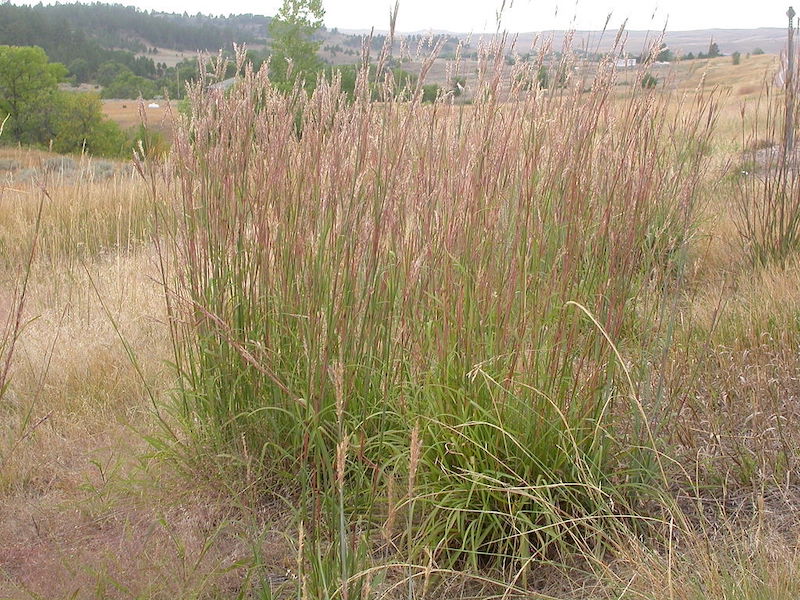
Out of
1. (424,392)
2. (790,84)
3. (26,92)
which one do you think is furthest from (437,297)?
(26,92)

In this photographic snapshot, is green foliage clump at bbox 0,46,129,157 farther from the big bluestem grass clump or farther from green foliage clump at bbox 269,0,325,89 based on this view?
the big bluestem grass clump

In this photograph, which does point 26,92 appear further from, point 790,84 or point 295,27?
point 790,84

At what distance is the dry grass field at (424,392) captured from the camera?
6.08 ft

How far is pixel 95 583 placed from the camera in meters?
1.91

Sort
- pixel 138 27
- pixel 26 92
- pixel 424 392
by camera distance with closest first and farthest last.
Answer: pixel 424 392
pixel 26 92
pixel 138 27

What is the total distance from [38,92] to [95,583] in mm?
32811

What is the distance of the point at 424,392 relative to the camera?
2.09 meters

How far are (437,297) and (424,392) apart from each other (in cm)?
28

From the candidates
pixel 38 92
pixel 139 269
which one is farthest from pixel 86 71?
pixel 139 269

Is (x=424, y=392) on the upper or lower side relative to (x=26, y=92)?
upper

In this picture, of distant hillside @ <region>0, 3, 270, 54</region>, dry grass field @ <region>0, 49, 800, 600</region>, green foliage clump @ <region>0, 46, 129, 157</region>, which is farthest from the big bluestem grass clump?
distant hillside @ <region>0, 3, 270, 54</region>

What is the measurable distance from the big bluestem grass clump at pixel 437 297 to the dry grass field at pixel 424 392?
12 mm

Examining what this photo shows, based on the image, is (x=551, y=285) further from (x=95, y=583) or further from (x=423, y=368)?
(x=95, y=583)

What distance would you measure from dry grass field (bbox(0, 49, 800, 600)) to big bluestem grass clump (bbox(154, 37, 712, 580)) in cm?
1
